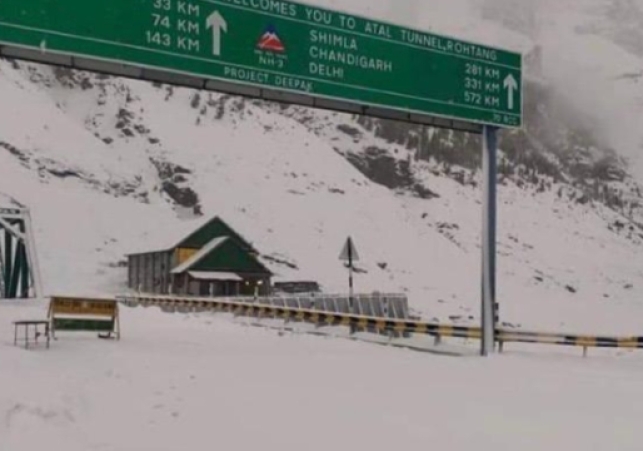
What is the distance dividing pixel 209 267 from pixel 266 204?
3457 cm

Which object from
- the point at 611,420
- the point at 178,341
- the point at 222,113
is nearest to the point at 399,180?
the point at 222,113

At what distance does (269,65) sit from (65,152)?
7649 centimetres

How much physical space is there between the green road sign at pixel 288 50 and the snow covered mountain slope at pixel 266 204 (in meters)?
47.5

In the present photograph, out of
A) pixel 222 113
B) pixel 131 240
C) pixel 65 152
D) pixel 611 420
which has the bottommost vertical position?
pixel 611 420

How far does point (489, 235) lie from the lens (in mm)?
21219

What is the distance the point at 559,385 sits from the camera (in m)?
14.1

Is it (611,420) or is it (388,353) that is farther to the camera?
(388,353)

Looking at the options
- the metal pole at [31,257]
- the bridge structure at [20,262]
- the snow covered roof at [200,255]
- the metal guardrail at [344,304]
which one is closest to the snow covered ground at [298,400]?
the metal guardrail at [344,304]

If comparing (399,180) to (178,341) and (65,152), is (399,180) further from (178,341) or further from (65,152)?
(178,341)

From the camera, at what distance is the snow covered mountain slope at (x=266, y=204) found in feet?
263

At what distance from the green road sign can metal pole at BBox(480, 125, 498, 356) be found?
2.01ft

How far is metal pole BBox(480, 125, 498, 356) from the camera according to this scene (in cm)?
2064

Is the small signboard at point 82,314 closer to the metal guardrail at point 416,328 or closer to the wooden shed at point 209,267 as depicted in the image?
the metal guardrail at point 416,328

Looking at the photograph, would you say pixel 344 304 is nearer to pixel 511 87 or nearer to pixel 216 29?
pixel 511 87
